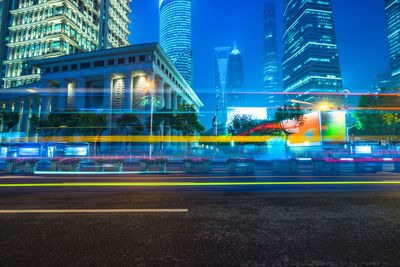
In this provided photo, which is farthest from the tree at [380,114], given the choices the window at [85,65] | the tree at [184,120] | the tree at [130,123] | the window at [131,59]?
the window at [85,65]

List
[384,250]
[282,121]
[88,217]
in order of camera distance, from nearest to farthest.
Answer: [384,250] < [88,217] < [282,121]

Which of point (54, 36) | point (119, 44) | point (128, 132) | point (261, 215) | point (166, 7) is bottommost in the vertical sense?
point (261, 215)

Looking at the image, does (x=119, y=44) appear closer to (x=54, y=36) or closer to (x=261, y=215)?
(x=54, y=36)

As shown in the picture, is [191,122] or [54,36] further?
[54,36]

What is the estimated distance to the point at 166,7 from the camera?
170 metres

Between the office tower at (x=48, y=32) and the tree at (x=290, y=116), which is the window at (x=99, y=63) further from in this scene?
the tree at (x=290, y=116)

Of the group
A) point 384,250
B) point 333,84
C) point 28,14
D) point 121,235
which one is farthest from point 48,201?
point 333,84

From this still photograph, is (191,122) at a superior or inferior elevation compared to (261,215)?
superior

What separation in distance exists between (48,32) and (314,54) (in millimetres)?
164799

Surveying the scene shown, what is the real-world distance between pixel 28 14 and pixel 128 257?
100732 millimetres

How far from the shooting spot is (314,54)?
14638 centimetres

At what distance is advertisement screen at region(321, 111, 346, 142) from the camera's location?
19312mm

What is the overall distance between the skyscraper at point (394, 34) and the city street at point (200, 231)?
188 m

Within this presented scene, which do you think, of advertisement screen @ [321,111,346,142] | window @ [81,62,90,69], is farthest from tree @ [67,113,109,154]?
advertisement screen @ [321,111,346,142]
